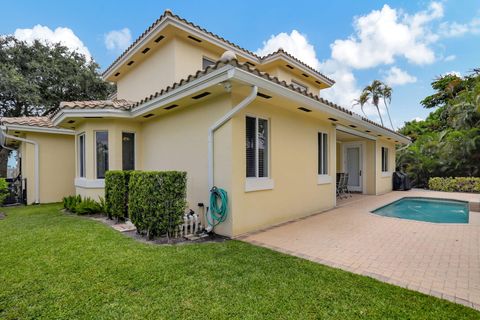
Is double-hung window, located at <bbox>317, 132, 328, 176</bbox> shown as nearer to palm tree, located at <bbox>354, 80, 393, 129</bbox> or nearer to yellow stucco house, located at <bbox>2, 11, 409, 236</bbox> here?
yellow stucco house, located at <bbox>2, 11, 409, 236</bbox>

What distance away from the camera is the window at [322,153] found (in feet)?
36.0

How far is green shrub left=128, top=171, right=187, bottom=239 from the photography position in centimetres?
632

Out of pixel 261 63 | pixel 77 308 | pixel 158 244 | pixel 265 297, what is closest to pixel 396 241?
pixel 265 297

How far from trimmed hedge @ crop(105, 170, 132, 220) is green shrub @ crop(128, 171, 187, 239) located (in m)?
1.68

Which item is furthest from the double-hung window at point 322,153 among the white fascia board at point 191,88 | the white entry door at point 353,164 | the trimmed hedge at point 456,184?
the trimmed hedge at point 456,184

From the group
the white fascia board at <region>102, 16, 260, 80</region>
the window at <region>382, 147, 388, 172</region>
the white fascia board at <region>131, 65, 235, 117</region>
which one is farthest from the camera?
the window at <region>382, 147, 388, 172</region>

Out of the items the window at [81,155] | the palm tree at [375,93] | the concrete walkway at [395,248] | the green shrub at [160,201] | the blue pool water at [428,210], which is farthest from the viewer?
the palm tree at [375,93]

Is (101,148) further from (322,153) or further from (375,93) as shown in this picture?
(375,93)

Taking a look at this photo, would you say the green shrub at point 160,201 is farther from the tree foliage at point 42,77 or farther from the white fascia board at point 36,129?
the tree foliage at point 42,77

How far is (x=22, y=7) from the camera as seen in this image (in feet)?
53.9

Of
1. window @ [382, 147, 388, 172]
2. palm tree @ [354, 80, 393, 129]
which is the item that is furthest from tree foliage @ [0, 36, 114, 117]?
palm tree @ [354, 80, 393, 129]

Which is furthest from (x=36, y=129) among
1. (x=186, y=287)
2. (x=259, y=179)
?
(x=186, y=287)

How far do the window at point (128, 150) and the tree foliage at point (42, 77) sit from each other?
16.6 m

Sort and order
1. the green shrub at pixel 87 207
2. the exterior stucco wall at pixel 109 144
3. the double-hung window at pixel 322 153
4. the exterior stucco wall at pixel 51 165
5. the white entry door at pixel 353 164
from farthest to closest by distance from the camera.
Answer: the white entry door at pixel 353 164, the exterior stucco wall at pixel 51 165, the double-hung window at pixel 322 153, the exterior stucco wall at pixel 109 144, the green shrub at pixel 87 207
